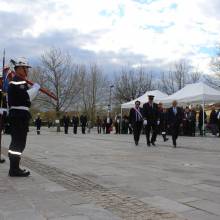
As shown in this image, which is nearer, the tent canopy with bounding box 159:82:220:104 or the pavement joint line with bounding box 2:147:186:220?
the pavement joint line with bounding box 2:147:186:220

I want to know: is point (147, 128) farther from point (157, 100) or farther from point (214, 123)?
point (157, 100)

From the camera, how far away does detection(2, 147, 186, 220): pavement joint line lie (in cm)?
483

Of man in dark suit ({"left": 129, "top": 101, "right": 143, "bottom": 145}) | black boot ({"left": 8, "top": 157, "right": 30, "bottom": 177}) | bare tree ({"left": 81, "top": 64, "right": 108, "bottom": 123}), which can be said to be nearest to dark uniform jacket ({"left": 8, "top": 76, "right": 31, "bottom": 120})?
black boot ({"left": 8, "top": 157, "right": 30, "bottom": 177})

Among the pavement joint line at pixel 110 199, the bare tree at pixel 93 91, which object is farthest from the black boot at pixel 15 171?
the bare tree at pixel 93 91

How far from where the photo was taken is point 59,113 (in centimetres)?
5112

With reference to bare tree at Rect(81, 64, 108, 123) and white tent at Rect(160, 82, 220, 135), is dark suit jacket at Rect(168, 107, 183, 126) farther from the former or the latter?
bare tree at Rect(81, 64, 108, 123)

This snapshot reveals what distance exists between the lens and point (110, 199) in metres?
5.71

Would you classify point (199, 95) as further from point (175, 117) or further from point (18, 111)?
point (18, 111)

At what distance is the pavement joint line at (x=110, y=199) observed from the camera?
4.83 m

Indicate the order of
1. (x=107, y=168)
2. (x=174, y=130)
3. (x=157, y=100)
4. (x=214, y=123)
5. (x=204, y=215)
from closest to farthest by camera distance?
(x=204, y=215) < (x=107, y=168) < (x=174, y=130) < (x=214, y=123) < (x=157, y=100)

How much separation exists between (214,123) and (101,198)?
22.1m

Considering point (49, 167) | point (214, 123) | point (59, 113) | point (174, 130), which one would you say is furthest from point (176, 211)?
point (59, 113)

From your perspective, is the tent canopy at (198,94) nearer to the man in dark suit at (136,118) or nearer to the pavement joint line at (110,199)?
the man in dark suit at (136,118)

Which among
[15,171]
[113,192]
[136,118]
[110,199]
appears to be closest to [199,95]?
[136,118]
